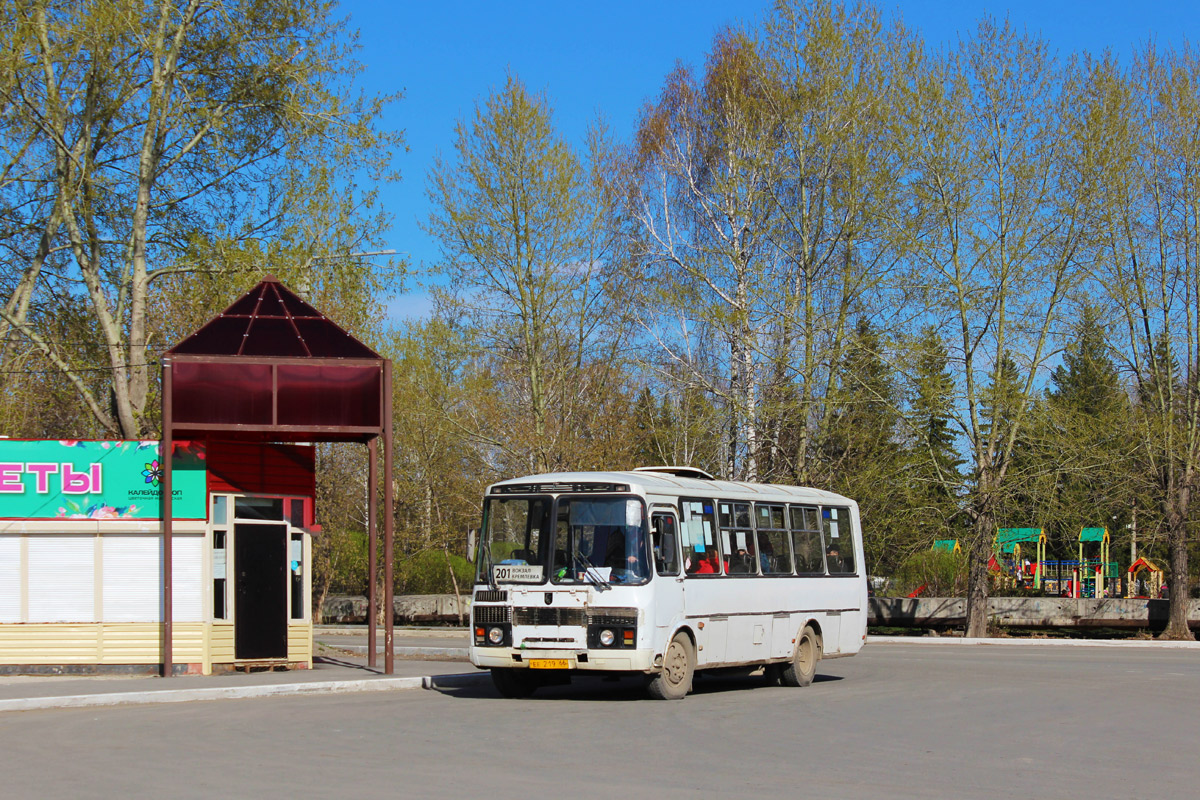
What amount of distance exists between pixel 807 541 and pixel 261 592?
327 inches

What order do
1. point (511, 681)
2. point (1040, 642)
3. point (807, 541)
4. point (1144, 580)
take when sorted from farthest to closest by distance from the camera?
1. point (1144, 580)
2. point (1040, 642)
3. point (807, 541)
4. point (511, 681)

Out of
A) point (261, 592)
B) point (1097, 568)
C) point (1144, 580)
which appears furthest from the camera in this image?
point (1144, 580)

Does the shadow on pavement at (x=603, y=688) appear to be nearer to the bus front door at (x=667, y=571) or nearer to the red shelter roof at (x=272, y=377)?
the bus front door at (x=667, y=571)

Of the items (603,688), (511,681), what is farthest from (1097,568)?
(511,681)

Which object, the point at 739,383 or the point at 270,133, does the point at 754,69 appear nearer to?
the point at 739,383

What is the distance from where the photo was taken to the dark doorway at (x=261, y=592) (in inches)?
771

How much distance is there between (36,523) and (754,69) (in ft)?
82.3

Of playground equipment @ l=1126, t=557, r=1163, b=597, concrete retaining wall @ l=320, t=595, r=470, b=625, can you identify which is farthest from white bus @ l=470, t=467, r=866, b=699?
playground equipment @ l=1126, t=557, r=1163, b=597

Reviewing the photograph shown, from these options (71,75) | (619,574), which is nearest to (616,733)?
(619,574)

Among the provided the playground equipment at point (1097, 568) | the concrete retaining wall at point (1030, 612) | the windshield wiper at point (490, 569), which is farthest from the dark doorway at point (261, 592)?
the playground equipment at point (1097, 568)

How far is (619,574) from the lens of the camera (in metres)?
16.1

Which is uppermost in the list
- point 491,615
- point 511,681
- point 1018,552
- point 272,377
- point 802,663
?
point 272,377

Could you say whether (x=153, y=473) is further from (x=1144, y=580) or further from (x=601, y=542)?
(x=1144, y=580)

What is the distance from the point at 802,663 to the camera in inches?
772
